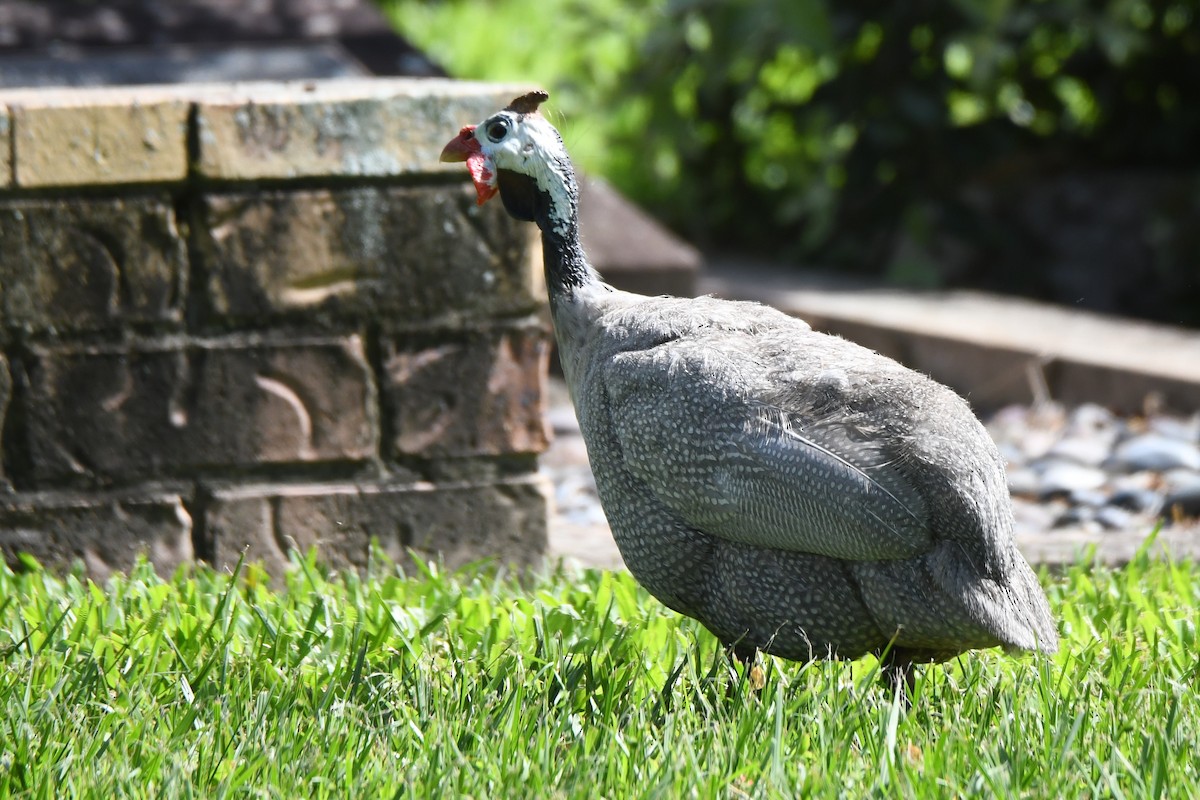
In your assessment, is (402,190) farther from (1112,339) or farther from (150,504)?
(1112,339)

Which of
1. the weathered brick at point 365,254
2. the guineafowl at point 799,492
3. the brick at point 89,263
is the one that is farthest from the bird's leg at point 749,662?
the brick at point 89,263

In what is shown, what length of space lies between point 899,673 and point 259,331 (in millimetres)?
1838

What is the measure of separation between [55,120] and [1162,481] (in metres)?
3.61

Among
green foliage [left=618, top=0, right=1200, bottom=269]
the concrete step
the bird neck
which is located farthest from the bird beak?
green foliage [left=618, top=0, right=1200, bottom=269]

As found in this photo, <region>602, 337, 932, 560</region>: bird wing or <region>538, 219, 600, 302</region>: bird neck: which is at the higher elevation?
<region>538, 219, 600, 302</region>: bird neck

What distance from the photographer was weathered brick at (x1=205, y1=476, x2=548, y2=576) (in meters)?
4.03

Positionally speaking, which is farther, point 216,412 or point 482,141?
point 216,412

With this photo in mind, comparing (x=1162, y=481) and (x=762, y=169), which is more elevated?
(x=762, y=169)

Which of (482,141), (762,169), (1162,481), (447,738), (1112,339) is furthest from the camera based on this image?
(762,169)

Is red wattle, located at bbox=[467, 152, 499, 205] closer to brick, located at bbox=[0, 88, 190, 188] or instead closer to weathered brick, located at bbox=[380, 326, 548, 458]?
weathered brick, located at bbox=[380, 326, 548, 458]

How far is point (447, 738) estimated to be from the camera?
2.75 metres

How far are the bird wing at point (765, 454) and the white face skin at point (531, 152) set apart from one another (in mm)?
439

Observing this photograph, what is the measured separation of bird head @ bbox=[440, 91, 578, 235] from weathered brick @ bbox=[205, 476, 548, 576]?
3.36 ft

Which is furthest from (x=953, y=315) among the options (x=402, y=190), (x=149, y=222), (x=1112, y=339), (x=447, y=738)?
(x=447, y=738)
